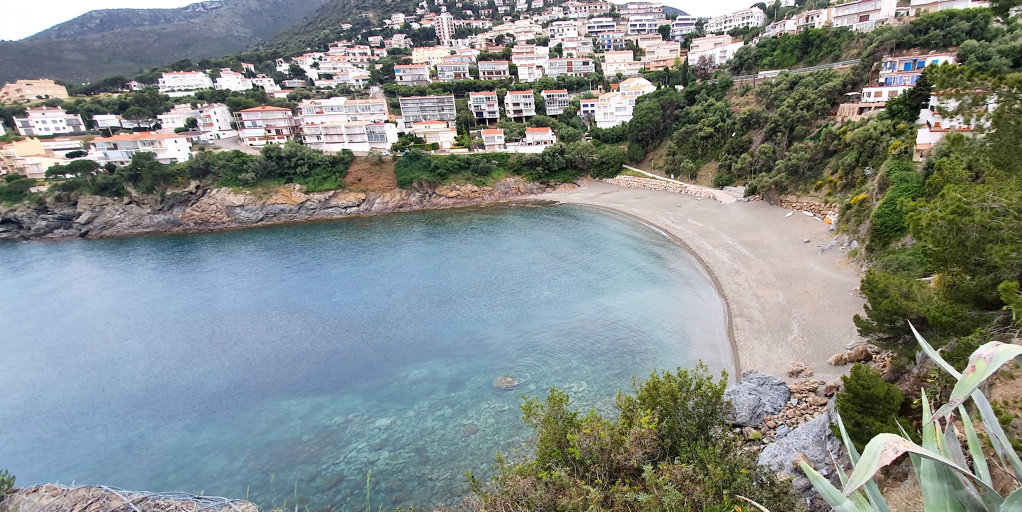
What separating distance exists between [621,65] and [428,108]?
3334 cm

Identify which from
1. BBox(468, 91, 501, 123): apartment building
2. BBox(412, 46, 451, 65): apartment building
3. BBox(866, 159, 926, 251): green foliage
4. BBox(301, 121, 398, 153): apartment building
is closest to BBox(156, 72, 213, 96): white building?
BBox(412, 46, 451, 65): apartment building

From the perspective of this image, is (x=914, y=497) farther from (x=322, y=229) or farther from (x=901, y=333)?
(x=322, y=229)

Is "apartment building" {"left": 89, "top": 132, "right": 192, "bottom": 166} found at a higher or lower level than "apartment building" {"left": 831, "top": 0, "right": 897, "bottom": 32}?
lower

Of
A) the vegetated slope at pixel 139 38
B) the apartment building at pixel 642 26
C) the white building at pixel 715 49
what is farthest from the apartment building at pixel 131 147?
the apartment building at pixel 642 26

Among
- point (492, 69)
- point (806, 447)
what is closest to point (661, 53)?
point (492, 69)

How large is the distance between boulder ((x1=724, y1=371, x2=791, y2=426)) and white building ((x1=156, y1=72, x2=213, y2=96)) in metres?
97.9

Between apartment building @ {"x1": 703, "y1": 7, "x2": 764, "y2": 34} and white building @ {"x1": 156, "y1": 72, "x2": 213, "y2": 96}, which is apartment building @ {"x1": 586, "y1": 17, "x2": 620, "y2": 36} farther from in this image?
white building @ {"x1": 156, "y1": 72, "x2": 213, "y2": 96}

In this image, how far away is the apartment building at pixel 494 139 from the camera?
166ft

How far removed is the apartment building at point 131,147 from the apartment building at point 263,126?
7.36m

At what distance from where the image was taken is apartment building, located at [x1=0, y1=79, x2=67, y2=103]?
6956cm

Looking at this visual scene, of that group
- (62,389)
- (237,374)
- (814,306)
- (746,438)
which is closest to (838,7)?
(814,306)

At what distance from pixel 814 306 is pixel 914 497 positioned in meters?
12.9

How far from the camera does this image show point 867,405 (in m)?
9.73

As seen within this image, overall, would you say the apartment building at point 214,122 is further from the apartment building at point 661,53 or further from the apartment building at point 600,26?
the apartment building at point 600,26
